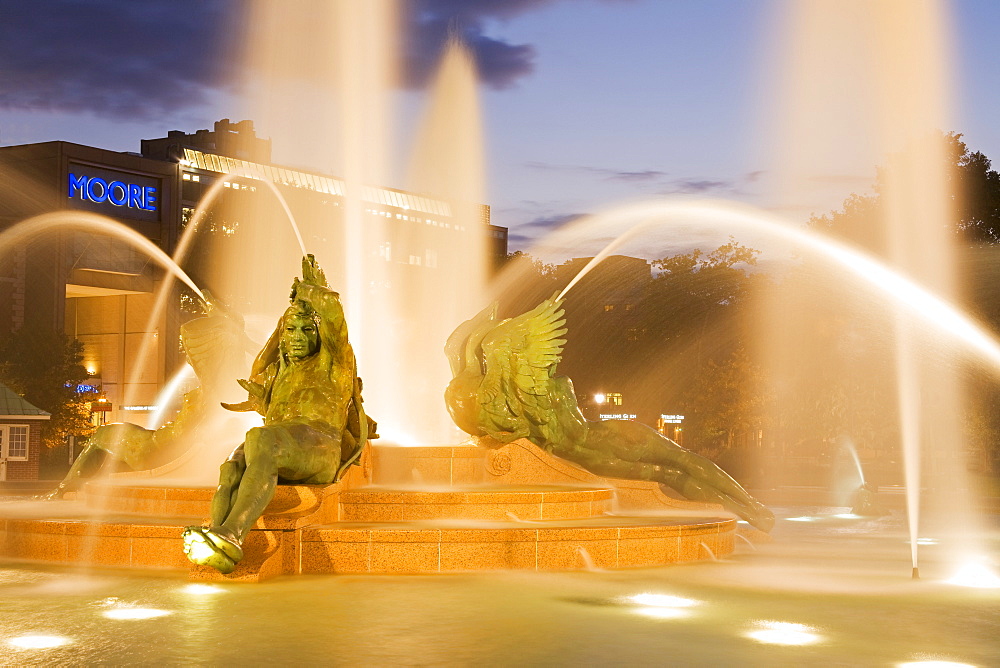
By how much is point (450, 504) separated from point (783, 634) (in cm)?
568

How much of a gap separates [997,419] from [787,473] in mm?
13915

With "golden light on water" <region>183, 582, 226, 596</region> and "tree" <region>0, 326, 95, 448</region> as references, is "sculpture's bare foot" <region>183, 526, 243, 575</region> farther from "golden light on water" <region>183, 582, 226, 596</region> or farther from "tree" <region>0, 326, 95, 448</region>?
"tree" <region>0, 326, 95, 448</region>

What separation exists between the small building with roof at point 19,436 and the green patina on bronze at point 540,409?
30.8 meters

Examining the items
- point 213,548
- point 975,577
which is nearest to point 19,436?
point 213,548

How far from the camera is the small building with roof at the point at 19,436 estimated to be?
44.3 m

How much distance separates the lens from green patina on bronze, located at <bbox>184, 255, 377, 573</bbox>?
41.9 ft

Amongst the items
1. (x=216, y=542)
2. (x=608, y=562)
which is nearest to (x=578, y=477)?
(x=608, y=562)

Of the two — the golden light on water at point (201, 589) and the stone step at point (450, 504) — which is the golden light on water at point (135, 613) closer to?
the golden light on water at point (201, 589)

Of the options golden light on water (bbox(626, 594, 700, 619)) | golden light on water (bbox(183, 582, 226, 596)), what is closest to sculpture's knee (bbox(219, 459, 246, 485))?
golden light on water (bbox(183, 582, 226, 596))

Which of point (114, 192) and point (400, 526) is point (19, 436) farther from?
point (400, 526)

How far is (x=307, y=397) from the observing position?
543 inches

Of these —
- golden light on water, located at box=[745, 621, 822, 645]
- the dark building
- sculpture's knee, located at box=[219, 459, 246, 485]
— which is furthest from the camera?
the dark building

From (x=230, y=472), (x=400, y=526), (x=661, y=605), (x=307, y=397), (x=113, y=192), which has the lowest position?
(x=661, y=605)

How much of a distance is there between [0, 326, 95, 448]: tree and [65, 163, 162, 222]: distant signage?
56.8 feet
